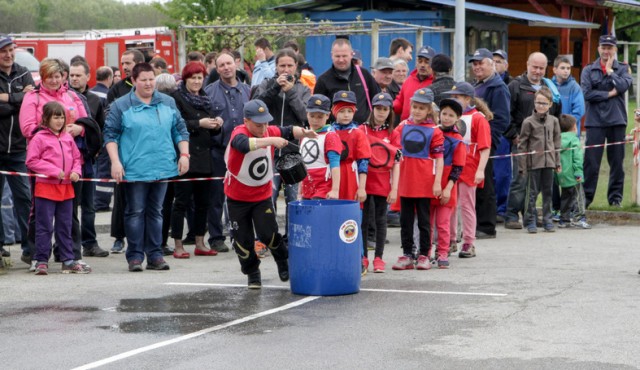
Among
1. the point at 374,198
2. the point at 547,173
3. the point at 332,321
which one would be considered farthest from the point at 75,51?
the point at 332,321

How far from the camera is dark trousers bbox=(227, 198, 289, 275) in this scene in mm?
10117

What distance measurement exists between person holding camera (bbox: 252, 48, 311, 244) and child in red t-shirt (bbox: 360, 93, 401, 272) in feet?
4.10

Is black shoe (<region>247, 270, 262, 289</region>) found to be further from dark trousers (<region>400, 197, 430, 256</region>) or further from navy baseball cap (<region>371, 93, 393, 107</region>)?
navy baseball cap (<region>371, 93, 393, 107</region>)

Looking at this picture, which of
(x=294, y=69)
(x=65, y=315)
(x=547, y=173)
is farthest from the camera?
(x=547, y=173)

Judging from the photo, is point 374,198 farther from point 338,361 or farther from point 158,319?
point 338,361

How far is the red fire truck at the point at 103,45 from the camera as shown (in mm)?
36031

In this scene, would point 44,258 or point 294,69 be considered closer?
point 44,258

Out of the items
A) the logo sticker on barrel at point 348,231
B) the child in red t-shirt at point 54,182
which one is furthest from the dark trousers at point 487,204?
the child in red t-shirt at point 54,182

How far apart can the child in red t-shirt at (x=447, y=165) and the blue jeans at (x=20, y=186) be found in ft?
14.2

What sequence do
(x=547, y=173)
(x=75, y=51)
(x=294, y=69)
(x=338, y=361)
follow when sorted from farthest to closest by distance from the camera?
(x=75, y=51), (x=547, y=173), (x=294, y=69), (x=338, y=361)

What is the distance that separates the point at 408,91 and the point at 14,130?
15.0 ft

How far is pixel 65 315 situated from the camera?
29.3ft

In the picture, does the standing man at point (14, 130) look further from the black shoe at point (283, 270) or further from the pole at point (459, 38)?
the pole at point (459, 38)

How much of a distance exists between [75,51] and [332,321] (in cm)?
2965
